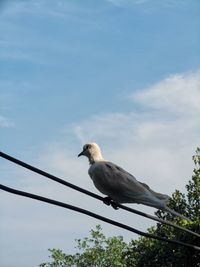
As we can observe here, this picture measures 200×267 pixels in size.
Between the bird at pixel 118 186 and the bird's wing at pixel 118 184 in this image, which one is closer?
the bird at pixel 118 186

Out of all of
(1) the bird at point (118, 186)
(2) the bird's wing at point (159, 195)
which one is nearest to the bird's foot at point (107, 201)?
(1) the bird at point (118, 186)

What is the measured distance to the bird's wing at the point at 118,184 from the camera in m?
6.63

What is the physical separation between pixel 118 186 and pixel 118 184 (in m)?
0.02

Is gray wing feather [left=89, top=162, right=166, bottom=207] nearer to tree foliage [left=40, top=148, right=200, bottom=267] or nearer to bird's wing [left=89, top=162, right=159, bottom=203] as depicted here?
bird's wing [left=89, top=162, right=159, bottom=203]

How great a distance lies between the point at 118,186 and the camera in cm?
685

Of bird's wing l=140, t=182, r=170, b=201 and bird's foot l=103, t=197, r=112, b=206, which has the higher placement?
bird's foot l=103, t=197, r=112, b=206

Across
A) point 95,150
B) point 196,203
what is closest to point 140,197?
point 95,150

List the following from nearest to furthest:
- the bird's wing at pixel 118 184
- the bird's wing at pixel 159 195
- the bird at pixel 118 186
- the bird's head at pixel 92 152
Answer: the bird's wing at pixel 159 195 < the bird at pixel 118 186 < the bird's wing at pixel 118 184 < the bird's head at pixel 92 152

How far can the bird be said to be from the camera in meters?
6.50

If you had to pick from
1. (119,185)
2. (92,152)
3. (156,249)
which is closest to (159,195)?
(119,185)

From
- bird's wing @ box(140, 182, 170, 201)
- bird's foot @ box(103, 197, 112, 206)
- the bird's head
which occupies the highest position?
the bird's head

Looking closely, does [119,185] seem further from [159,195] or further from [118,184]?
[159,195]

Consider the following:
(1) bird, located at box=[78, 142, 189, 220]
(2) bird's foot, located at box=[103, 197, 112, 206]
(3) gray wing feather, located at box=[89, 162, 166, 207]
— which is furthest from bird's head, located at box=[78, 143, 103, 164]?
(2) bird's foot, located at box=[103, 197, 112, 206]

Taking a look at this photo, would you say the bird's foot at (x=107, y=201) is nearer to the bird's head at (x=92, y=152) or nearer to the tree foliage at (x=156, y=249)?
the bird's head at (x=92, y=152)
